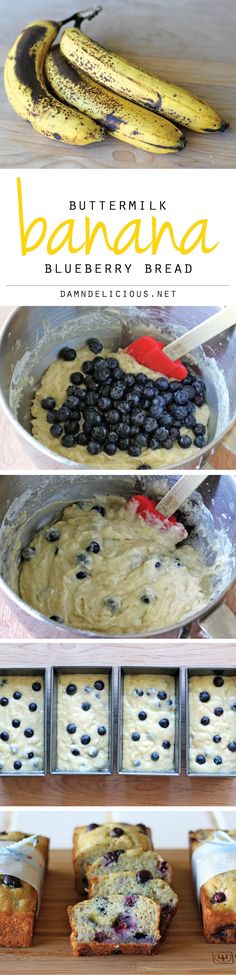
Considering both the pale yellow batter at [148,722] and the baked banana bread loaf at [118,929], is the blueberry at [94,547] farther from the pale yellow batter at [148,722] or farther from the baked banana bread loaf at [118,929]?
the baked banana bread loaf at [118,929]

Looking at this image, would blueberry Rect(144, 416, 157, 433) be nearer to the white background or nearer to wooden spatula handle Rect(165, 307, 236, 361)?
wooden spatula handle Rect(165, 307, 236, 361)

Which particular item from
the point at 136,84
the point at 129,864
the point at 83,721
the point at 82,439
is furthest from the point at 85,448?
the point at 129,864

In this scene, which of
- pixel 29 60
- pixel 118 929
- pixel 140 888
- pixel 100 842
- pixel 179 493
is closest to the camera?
pixel 29 60

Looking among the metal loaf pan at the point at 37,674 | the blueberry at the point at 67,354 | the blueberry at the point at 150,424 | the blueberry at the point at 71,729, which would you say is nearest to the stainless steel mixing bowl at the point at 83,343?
the blueberry at the point at 67,354

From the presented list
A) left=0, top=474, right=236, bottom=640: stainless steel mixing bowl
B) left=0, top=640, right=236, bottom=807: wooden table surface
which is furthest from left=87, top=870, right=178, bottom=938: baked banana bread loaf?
left=0, top=474, right=236, bottom=640: stainless steel mixing bowl

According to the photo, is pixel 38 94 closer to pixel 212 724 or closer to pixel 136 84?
pixel 136 84

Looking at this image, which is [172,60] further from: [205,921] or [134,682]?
[205,921]
